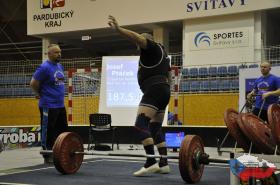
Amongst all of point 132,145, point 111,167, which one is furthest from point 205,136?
point 111,167

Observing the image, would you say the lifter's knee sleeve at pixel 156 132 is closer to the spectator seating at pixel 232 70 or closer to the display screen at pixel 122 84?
the display screen at pixel 122 84

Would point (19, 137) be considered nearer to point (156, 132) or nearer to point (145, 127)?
point (156, 132)

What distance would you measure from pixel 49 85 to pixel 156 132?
60.4 inches

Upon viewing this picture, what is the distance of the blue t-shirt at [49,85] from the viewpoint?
5133 millimetres

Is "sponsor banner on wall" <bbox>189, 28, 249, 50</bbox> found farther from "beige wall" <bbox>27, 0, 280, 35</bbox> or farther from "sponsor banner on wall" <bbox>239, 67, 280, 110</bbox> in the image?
"sponsor banner on wall" <bbox>239, 67, 280, 110</bbox>

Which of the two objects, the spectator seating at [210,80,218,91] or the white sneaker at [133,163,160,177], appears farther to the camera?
the spectator seating at [210,80,218,91]

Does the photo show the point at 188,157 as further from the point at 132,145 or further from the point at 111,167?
the point at 132,145

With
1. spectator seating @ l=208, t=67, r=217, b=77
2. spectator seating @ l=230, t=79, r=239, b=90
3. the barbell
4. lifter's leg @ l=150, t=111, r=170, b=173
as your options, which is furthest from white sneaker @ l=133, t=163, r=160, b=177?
spectator seating @ l=208, t=67, r=217, b=77

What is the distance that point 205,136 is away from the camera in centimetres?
822

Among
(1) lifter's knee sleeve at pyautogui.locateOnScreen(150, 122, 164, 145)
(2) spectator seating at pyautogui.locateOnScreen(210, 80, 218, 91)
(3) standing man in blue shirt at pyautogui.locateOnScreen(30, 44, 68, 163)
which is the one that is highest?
(2) spectator seating at pyautogui.locateOnScreen(210, 80, 218, 91)

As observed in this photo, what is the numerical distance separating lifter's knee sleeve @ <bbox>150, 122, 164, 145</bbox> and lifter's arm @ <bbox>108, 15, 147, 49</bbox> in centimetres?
81

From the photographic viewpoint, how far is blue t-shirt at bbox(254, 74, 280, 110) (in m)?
5.92

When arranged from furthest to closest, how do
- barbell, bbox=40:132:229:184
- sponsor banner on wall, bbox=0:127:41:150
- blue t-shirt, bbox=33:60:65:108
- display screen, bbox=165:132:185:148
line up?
sponsor banner on wall, bbox=0:127:41:150 < display screen, bbox=165:132:185:148 < blue t-shirt, bbox=33:60:65:108 < barbell, bbox=40:132:229:184

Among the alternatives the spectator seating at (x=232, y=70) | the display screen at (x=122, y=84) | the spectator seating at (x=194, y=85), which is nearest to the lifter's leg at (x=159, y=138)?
the display screen at (x=122, y=84)
